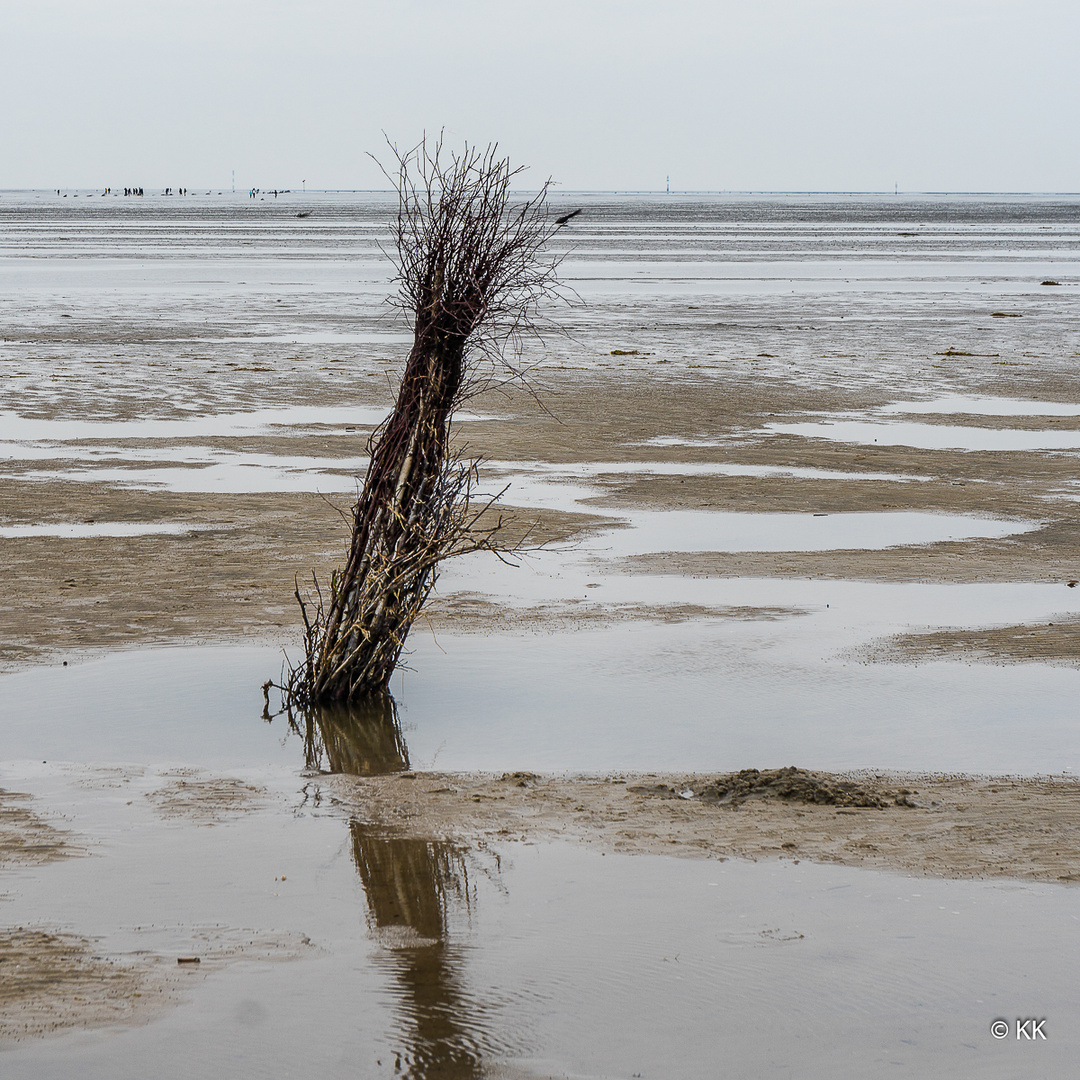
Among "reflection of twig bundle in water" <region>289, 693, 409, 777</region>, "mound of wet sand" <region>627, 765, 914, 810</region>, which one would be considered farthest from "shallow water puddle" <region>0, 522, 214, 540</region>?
"mound of wet sand" <region>627, 765, 914, 810</region>

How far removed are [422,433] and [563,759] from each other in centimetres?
167

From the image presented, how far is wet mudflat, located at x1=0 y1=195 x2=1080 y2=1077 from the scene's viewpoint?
13.3 feet

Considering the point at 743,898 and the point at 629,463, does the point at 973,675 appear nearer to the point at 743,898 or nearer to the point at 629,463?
the point at 743,898

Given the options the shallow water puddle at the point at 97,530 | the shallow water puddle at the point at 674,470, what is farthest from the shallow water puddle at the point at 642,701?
the shallow water puddle at the point at 674,470

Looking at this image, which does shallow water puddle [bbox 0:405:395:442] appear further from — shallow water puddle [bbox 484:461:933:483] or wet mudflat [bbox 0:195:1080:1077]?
shallow water puddle [bbox 484:461:933:483]

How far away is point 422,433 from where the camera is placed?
6648 mm

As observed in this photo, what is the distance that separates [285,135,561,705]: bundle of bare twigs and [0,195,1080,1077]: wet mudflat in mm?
393

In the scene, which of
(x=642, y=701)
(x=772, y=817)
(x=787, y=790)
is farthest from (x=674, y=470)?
(x=772, y=817)

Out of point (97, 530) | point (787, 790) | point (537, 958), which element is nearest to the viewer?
point (537, 958)

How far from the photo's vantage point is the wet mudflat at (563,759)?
4.05m

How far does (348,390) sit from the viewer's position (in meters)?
19.8

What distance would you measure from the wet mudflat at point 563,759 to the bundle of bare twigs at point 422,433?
1.29 ft

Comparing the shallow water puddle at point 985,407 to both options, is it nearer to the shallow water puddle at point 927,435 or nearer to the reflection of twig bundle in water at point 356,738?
the shallow water puddle at point 927,435

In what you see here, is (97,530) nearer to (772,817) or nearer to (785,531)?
(785,531)
